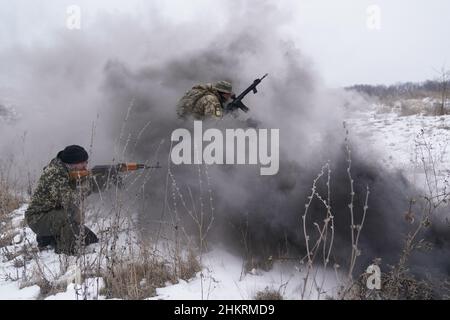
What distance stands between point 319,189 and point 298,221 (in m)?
0.47

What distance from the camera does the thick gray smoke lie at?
4.32 metres

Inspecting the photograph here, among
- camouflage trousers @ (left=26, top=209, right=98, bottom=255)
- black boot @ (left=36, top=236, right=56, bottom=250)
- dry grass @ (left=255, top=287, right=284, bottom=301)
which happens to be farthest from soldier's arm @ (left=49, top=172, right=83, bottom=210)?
dry grass @ (left=255, top=287, right=284, bottom=301)

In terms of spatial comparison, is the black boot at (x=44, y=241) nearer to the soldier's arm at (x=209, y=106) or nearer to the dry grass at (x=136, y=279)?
the dry grass at (x=136, y=279)

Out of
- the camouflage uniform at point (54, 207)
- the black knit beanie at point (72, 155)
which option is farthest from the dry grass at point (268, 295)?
the black knit beanie at point (72, 155)

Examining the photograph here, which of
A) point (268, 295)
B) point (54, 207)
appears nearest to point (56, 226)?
point (54, 207)

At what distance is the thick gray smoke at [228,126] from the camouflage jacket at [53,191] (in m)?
0.67

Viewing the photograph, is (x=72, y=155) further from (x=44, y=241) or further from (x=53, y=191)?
(x=44, y=241)

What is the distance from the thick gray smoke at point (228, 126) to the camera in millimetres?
4320

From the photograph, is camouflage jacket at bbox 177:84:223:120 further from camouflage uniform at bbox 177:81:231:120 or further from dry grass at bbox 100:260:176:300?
dry grass at bbox 100:260:176:300

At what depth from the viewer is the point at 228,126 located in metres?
6.27

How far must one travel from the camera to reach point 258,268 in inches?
157

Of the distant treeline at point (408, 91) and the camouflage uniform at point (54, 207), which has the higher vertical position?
the distant treeline at point (408, 91)
